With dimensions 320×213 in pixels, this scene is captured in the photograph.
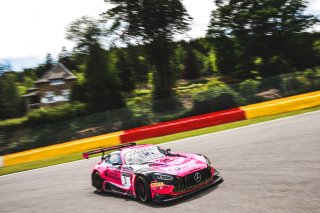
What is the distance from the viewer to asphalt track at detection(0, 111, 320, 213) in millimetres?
6480

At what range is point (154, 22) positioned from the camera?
3994 cm

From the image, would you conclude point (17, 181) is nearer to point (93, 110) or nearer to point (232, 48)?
point (93, 110)

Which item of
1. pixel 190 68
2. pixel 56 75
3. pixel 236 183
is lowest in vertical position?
pixel 236 183

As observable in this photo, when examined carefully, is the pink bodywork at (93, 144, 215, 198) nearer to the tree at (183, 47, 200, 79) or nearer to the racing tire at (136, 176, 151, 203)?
the racing tire at (136, 176, 151, 203)

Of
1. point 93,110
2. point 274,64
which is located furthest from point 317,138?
point 274,64

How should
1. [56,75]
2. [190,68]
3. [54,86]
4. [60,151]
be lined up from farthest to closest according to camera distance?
[190,68]
[56,75]
[54,86]
[60,151]

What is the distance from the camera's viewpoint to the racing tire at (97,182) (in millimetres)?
9797

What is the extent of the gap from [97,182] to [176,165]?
10.6ft

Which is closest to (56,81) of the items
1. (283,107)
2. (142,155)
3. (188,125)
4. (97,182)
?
(188,125)

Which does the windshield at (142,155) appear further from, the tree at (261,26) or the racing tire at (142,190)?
the tree at (261,26)

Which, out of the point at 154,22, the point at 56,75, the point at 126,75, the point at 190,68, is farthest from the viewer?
the point at 190,68

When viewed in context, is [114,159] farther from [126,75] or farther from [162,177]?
[126,75]

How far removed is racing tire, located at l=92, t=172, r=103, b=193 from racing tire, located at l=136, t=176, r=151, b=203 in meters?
2.09

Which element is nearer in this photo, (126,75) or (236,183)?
(236,183)
